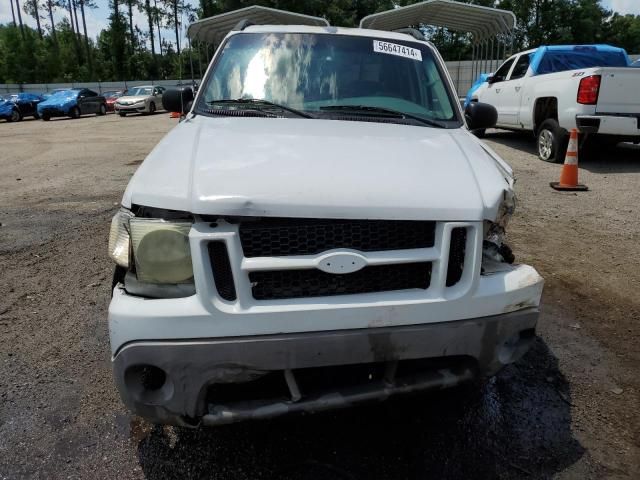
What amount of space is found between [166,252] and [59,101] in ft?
95.0

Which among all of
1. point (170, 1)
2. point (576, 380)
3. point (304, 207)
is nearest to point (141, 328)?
point (304, 207)

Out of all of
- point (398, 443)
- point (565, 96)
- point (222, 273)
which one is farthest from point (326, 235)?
point (565, 96)

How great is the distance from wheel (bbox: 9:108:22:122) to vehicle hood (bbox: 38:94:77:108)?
1.19 metres

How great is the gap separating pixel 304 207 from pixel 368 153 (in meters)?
0.56

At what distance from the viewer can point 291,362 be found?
1854 mm

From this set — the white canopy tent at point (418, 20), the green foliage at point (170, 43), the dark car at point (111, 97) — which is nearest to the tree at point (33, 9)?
the green foliage at point (170, 43)

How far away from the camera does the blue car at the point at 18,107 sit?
25.6 m

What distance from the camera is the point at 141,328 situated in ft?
5.99

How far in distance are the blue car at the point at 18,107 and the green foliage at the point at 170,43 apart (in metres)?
18.8

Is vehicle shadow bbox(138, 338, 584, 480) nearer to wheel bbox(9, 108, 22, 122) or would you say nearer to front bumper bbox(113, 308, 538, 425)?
front bumper bbox(113, 308, 538, 425)

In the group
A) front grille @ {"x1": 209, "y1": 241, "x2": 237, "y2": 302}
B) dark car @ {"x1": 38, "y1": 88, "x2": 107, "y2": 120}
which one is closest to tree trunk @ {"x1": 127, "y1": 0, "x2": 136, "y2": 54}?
dark car @ {"x1": 38, "y1": 88, "x2": 107, "y2": 120}

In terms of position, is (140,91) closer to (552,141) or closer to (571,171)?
(552,141)

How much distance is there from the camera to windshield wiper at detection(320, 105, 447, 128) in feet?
10.1

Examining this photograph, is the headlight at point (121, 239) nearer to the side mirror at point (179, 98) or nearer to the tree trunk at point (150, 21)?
the side mirror at point (179, 98)
